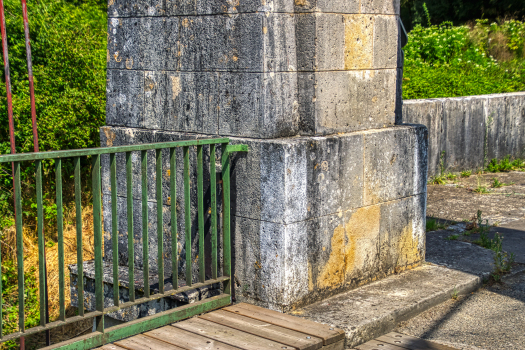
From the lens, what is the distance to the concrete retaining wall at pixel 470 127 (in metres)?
8.77

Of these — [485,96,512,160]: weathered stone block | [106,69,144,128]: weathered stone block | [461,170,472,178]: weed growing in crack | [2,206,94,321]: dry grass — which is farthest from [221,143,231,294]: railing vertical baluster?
[485,96,512,160]: weathered stone block

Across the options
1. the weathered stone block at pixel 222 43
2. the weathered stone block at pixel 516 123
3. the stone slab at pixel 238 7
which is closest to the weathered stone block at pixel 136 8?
the stone slab at pixel 238 7

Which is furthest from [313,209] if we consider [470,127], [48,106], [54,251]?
[470,127]

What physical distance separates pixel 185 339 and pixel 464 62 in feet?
39.4

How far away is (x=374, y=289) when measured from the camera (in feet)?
13.1

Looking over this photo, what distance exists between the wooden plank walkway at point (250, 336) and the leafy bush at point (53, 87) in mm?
5318

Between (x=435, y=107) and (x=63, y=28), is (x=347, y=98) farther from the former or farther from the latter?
(x=63, y=28)

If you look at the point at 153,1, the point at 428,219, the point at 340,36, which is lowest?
the point at 428,219

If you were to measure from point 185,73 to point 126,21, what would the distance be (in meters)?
0.67

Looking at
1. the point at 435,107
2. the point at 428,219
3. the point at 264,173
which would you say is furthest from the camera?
the point at 435,107

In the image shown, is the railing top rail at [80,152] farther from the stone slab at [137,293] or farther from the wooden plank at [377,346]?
the wooden plank at [377,346]

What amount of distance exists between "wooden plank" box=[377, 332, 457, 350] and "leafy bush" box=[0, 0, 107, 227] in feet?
19.3

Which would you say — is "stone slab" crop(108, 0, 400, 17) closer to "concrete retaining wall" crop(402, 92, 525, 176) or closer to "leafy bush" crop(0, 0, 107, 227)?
"leafy bush" crop(0, 0, 107, 227)

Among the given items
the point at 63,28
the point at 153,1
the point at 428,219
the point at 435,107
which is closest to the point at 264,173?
the point at 153,1
